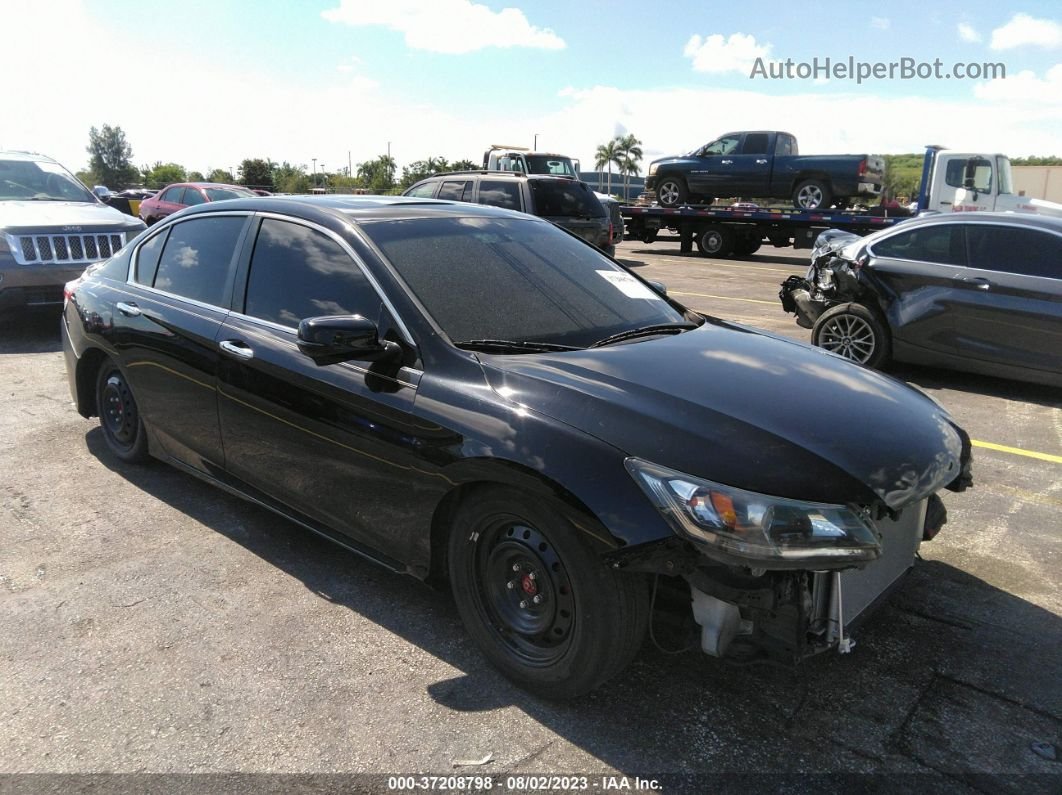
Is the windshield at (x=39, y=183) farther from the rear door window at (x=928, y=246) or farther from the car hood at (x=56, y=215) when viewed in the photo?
the rear door window at (x=928, y=246)

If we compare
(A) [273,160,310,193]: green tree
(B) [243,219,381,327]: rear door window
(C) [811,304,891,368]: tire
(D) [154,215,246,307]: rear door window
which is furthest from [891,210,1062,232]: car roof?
(A) [273,160,310,193]: green tree

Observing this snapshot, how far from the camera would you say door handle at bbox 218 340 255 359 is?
12.0 ft

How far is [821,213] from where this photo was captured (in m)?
17.8

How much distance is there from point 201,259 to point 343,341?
5.45ft

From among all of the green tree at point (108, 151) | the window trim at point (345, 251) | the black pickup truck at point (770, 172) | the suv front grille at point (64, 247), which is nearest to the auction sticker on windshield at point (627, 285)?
the window trim at point (345, 251)

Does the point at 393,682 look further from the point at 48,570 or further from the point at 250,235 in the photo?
the point at 250,235

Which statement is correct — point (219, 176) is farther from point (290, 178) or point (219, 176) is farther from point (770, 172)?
point (770, 172)

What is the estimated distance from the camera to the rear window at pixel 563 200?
13000 mm

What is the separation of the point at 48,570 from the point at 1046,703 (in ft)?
13.2

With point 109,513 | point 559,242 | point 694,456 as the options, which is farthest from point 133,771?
point 559,242

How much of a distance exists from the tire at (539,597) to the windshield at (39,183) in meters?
8.77

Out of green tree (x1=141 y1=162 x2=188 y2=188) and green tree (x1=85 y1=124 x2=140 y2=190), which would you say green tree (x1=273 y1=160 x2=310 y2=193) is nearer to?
green tree (x1=141 y1=162 x2=188 y2=188)

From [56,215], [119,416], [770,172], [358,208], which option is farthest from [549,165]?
[358,208]

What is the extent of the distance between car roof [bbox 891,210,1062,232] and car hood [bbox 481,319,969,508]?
4.66 m
